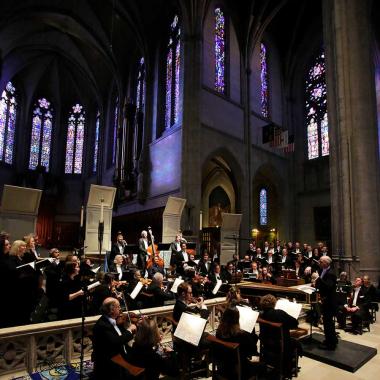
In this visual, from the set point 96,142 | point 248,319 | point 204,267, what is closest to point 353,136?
point 204,267

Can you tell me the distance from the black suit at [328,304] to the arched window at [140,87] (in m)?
17.1

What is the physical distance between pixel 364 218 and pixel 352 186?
111 centimetres

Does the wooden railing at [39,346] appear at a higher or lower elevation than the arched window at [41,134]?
lower

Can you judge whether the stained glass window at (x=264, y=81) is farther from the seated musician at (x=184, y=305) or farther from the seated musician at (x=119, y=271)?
the seated musician at (x=184, y=305)

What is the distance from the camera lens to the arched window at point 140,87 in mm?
20869

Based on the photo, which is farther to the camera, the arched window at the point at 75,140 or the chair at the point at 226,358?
the arched window at the point at 75,140

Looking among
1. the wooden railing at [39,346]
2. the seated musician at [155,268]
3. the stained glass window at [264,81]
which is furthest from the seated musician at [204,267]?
the stained glass window at [264,81]

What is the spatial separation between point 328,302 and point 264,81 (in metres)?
17.7

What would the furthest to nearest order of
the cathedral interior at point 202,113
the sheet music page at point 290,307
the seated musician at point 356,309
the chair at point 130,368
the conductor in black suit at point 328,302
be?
the cathedral interior at point 202,113
the seated musician at point 356,309
the conductor in black suit at point 328,302
the sheet music page at point 290,307
the chair at point 130,368

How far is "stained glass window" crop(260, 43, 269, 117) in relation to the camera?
807 inches

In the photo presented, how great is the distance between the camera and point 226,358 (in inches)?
145

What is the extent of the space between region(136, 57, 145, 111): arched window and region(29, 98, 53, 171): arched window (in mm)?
9962

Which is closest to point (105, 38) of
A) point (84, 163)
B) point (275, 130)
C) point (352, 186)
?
point (84, 163)

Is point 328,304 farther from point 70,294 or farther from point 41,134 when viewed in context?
point 41,134
